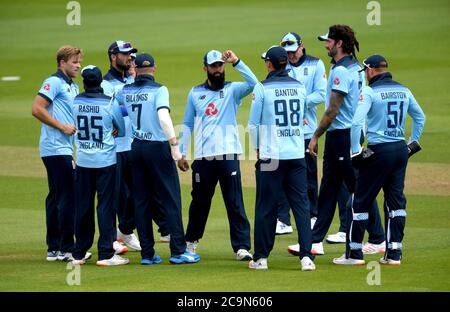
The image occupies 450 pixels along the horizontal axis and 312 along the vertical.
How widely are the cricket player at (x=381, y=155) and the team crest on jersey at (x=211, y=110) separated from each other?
157 cm

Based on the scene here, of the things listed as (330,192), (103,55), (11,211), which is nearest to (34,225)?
(11,211)

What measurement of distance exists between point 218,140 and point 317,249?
1.76m

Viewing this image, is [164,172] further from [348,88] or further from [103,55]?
[103,55]

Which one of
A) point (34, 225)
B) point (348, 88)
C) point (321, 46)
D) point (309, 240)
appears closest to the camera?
point (309, 240)

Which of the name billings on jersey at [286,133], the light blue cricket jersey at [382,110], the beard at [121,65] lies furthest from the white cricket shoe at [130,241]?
the light blue cricket jersey at [382,110]

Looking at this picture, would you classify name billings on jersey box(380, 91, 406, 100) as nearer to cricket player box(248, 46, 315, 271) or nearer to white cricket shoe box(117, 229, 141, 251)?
cricket player box(248, 46, 315, 271)

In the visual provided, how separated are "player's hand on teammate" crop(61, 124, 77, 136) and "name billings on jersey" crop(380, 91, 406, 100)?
339 cm

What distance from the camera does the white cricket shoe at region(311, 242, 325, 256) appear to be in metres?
12.9

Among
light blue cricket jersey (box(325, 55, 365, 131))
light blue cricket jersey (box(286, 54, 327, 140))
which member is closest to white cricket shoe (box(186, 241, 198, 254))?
light blue cricket jersey (box(325, 55, 365, 131))

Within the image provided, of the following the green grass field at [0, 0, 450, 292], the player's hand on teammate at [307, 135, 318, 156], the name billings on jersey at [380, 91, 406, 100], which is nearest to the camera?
the green grass field at [0, 0, 450, 292]

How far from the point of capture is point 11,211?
1584 centimetres

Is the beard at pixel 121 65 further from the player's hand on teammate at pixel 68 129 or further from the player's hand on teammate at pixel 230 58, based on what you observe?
the player's hand on teammate at pixel 230 58

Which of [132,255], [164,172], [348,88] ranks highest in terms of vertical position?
[348,88]

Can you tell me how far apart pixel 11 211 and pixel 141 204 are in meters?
4.07
